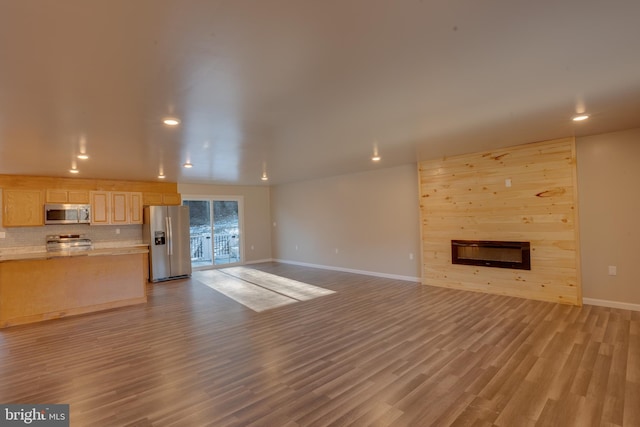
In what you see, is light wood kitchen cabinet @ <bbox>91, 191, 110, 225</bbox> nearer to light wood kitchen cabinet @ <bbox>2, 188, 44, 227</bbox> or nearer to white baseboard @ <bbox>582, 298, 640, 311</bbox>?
light wood kitchen cabinet @ <bbox>2, 188, 44, 227</bbox>

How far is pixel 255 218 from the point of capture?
373 inches

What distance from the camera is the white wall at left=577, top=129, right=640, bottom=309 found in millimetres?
4059

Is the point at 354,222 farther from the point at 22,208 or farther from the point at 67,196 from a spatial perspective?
the point at 22,208

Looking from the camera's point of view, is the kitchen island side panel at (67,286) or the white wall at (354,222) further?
the white wall at (354,222)

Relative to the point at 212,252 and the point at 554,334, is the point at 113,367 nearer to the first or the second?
the point at 554,334

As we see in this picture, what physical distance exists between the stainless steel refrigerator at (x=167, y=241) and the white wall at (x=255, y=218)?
1.50 m

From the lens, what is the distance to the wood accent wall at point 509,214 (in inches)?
175

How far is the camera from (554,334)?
339cm

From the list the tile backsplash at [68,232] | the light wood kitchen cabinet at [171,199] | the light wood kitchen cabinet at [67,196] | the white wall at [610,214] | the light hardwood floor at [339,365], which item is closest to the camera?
the light hardwood floor at [339,365]

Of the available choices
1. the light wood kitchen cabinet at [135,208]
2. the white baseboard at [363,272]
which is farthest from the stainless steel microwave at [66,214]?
the white baseboard at [363,272]

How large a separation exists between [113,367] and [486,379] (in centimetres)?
334

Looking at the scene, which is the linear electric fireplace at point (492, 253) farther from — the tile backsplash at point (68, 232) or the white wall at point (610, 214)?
the tile backsplash at point (68, 232)

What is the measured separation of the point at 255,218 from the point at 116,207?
364cm

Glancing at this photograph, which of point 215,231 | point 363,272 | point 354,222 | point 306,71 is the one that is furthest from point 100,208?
point 306,71
